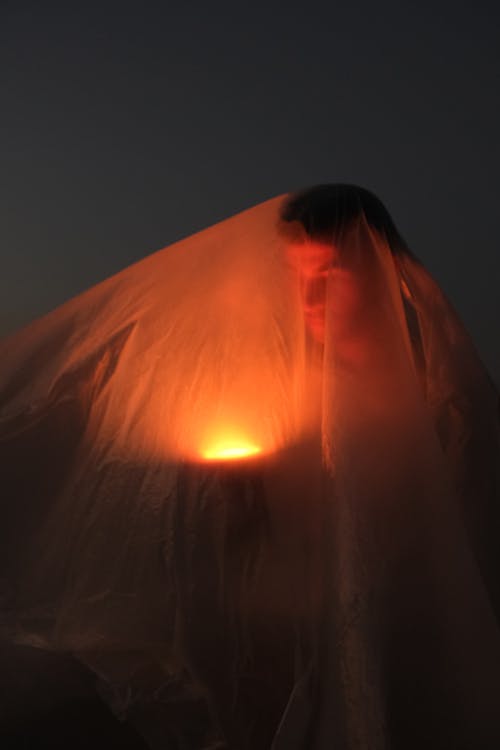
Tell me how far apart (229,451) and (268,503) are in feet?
0.24

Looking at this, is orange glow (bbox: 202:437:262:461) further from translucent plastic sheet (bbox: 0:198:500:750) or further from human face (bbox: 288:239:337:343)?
human face (bbox: 288:239:337:343)

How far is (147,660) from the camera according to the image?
1.79ft

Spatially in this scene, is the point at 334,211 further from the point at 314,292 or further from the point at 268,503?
the point at 268,503

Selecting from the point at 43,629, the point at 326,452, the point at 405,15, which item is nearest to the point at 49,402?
the point at 43,629

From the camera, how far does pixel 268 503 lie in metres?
0.57

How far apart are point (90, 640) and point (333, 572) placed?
0.97 ft

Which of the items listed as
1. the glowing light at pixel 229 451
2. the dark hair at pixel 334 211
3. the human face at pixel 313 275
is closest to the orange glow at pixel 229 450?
the glowing light at pixel 229 451

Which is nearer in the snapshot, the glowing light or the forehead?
the glowing light

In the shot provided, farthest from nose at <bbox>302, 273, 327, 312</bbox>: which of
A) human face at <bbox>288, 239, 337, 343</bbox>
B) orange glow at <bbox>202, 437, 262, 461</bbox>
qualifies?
orange glow at <bbox>202, 437, 262, 461</bbox>

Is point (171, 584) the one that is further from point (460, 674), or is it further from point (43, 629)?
point (460, 674)

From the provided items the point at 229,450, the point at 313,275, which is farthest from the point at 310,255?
the point at 229,450

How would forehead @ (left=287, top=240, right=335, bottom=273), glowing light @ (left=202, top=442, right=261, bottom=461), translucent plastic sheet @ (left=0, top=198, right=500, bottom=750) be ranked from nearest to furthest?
translucent plastic sheet @ (left=0, top=198, right=500, bottom=750) → glowing light @ (left=202, top=442, right=261, bottom=461) → forehead @ (left=287, top=240, right=335, bottom=273)

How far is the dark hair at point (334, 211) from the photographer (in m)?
0.71

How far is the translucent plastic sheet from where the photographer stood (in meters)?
0.44
